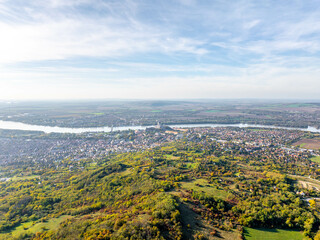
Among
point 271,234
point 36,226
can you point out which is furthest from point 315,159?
point 36,226

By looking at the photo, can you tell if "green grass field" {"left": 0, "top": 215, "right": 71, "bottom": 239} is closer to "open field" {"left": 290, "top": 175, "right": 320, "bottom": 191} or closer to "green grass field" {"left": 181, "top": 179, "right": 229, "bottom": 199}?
"green grass field" {"left": 181, "top": 179, "right": 229, "bottom": 199}

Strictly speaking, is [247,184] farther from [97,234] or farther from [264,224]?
[97,234]

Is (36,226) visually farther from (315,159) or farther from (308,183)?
(315,159)

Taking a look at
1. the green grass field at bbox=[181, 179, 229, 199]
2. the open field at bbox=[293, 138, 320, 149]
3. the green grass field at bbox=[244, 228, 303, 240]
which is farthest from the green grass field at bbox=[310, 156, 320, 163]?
the green grass field at bbox=[244, 228, 303, 240]

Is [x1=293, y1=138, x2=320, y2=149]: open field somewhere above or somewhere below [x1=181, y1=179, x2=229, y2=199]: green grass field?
below

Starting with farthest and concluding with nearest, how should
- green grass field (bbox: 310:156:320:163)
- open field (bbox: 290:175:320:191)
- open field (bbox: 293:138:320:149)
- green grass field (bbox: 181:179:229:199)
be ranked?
open field (bbox: 293:138:320:149)
green grass field (bbox: 310:156:320:163)
open field (bbox: 290:175:320:191)
green grass field (bbox: 181:179:229:199)

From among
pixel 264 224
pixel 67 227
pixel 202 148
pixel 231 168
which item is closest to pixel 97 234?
pixel 67 227
